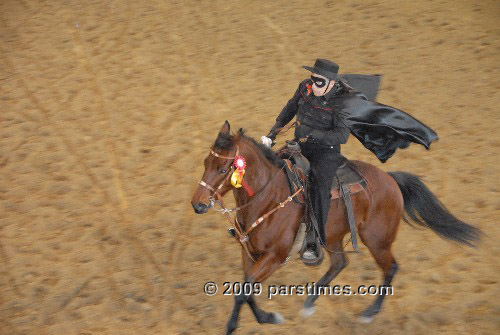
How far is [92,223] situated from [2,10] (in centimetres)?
856

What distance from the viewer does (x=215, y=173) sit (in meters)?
5.28

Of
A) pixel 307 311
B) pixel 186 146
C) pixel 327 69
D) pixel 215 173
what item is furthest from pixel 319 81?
pixel 186 146

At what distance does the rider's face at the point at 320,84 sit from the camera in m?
5.79

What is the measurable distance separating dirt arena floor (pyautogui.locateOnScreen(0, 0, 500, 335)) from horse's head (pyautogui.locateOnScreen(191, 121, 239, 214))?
1.91 meters

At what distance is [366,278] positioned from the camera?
7098 millimetres

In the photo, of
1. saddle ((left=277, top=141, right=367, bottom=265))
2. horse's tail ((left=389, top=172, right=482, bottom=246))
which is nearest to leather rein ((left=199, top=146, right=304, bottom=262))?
saddle ((left=277, top=141, right=367, bottom=265))

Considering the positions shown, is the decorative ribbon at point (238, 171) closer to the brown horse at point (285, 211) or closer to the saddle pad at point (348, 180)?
the brown horse at point (285, 211)

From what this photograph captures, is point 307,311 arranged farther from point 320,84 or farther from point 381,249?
point 320,84

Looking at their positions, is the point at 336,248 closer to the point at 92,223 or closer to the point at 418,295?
the point at 418,295

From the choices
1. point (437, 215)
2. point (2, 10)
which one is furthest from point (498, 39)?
point (2, 10)

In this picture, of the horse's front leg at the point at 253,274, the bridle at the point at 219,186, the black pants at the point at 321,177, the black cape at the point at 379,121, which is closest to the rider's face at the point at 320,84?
the black cape at the point at 379,121

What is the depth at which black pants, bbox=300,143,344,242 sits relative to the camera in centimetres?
587

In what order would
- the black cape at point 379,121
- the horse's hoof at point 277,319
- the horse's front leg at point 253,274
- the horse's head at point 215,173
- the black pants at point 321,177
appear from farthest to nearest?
1. the horse's hoof at point 277,319
2. the black cape at point 379,121
3. the black pants at point 321,177
4. the horse's front leg at point 253,274
5. the horse's head at point 215,173

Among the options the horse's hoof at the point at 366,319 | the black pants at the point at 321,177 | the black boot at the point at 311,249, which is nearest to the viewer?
the black pants at the point at 321,177
